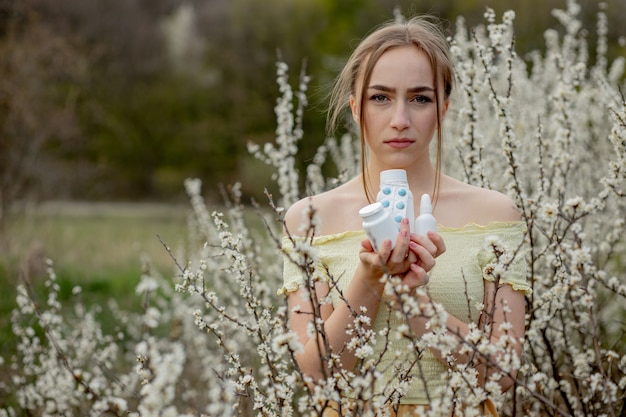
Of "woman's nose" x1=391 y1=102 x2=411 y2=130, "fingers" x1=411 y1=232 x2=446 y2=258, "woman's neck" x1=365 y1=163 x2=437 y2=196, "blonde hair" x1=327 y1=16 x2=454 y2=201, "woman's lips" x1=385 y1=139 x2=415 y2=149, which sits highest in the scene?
"blonde hair" x1=327 y1=16 x2=454 y2=201

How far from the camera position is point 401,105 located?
1884 millimetres

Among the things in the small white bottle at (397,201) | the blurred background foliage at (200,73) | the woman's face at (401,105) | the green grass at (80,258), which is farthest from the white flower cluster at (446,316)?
the blurred background foliage at (200,73)

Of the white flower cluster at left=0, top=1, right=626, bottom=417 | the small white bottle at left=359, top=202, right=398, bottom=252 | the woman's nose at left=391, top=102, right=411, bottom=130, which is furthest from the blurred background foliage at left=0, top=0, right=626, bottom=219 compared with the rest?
the small white bottle at left=359, top=202, right=398, bottom=252

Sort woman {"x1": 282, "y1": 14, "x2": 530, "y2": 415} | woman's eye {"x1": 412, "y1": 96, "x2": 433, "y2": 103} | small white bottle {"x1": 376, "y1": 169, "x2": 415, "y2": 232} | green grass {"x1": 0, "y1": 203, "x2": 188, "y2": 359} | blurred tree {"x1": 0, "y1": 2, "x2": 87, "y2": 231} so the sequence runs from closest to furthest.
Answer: small white bottle {"x1": 376, "y1": 169, "x2": 415, "y2": 232}, woman {"x1": 282, "y1": 14, "x2": 530, "y2": 415}, woman's eye {"x1": 412, "y1": 96, "x2": 433, "y2": 103}, green grass {"x1": 0, "y1": 203, "x2": 188, "y2": 359}, blurred tree {"x1": 0, "y1": 2, "x2": 87, "y2": 231}

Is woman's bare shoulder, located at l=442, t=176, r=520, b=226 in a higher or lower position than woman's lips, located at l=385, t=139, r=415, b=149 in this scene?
lower

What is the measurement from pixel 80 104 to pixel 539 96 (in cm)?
913

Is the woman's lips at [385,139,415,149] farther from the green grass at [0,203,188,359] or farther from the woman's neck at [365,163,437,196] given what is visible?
the green grass at [0,203,188,359]

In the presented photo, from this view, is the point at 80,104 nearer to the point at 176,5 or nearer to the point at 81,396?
the point at 81,396

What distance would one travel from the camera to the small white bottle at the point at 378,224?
4.90 ft

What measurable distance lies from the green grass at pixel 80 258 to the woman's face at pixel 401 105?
2.94 m

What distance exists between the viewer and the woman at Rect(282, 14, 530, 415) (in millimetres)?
1814

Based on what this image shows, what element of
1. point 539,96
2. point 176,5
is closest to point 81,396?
point 539,96

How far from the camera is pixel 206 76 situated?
927 inches

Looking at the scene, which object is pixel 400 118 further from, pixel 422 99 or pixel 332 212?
pixel 332 212
